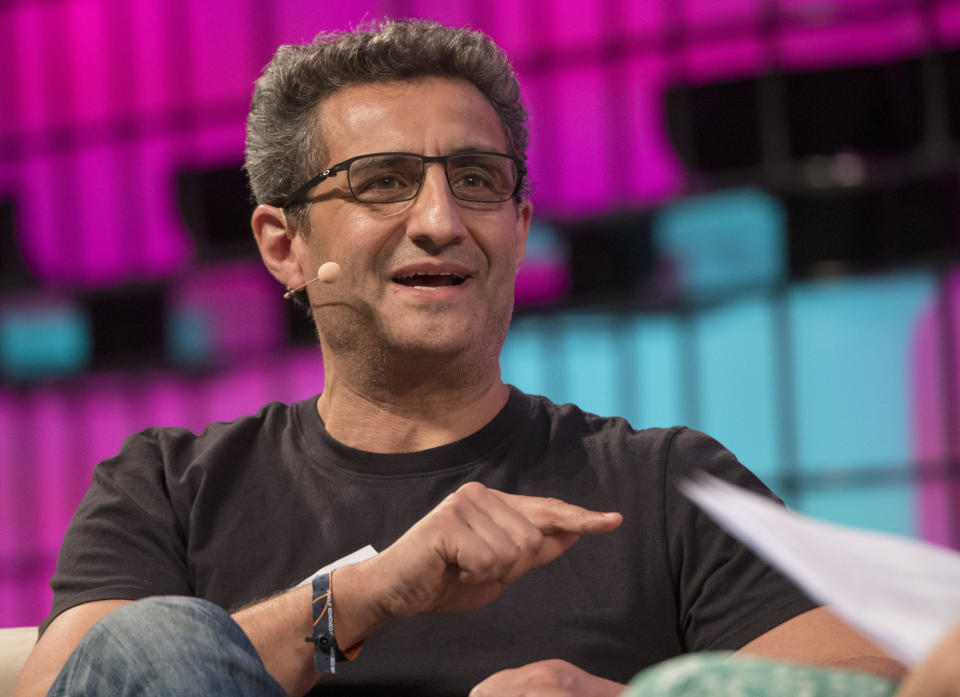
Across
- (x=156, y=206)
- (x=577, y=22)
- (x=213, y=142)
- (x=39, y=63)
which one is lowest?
(x=156, y=206)

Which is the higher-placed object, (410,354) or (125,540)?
(410,354)

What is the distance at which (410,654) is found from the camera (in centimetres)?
147

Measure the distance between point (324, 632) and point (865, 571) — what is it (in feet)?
2.46

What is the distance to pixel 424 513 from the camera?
156cm

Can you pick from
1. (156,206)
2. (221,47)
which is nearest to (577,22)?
(221,47)

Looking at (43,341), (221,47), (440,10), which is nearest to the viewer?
(440,10)

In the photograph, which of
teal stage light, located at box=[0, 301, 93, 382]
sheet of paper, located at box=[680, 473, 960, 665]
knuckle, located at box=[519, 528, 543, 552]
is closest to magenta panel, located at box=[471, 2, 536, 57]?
teal stage light, located at box=[0, 301, 93, 382]

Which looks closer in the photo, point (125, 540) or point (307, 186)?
point (125, 540)

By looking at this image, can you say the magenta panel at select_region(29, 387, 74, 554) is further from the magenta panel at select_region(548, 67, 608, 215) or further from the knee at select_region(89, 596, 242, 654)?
the knee at select_region(89, 596, 242, 654)

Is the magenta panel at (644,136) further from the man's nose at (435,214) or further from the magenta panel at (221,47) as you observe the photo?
the man's nose at (435,214)

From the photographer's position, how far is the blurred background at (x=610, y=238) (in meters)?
6.73

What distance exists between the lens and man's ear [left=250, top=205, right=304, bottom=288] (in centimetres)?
188

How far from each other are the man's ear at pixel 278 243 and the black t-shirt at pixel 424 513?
0.24 metres

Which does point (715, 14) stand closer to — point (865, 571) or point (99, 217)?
point (99, 217)
